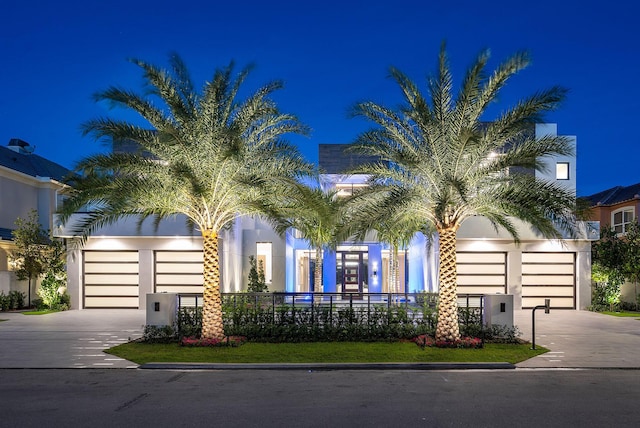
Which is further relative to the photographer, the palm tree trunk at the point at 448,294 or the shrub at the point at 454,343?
the palm tree trunk at the point at 448,294

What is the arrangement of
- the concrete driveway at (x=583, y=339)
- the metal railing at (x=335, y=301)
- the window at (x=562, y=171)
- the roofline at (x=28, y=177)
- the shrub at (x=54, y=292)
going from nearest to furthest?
the concrete driveway at (x=583, y=339)
the metal railing at (x=335, y=301)
the shrub at (x=54, y=292)
the roofline at (x=28, y=177)
the window at (x=562, y=171)

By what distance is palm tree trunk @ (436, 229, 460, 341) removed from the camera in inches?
463

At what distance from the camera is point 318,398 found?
757 cm

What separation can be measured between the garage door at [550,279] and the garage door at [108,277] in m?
17.5

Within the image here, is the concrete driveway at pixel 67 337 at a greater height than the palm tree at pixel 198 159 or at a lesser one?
lesser

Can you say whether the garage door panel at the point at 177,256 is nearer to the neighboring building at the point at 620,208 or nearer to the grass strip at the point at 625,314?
the grass strip at the point at 625,314


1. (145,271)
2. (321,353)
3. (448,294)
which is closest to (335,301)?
(321,353)

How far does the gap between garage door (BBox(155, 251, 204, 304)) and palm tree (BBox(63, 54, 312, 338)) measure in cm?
832

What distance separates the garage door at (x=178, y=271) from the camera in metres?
20.8

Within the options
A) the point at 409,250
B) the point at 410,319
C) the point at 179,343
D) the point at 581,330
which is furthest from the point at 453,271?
the point at 409,250

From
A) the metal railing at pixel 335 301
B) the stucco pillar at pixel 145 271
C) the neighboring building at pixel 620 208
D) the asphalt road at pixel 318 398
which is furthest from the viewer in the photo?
the neighboring building at pixel 620 208

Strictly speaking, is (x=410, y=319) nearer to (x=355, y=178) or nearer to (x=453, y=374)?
(x=453, y=374)

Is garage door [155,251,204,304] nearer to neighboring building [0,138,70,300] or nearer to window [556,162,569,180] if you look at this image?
neighboring building [0,138,70,300]

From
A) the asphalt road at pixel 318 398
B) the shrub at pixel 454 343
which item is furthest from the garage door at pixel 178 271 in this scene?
the shrub at pixel 454 343
